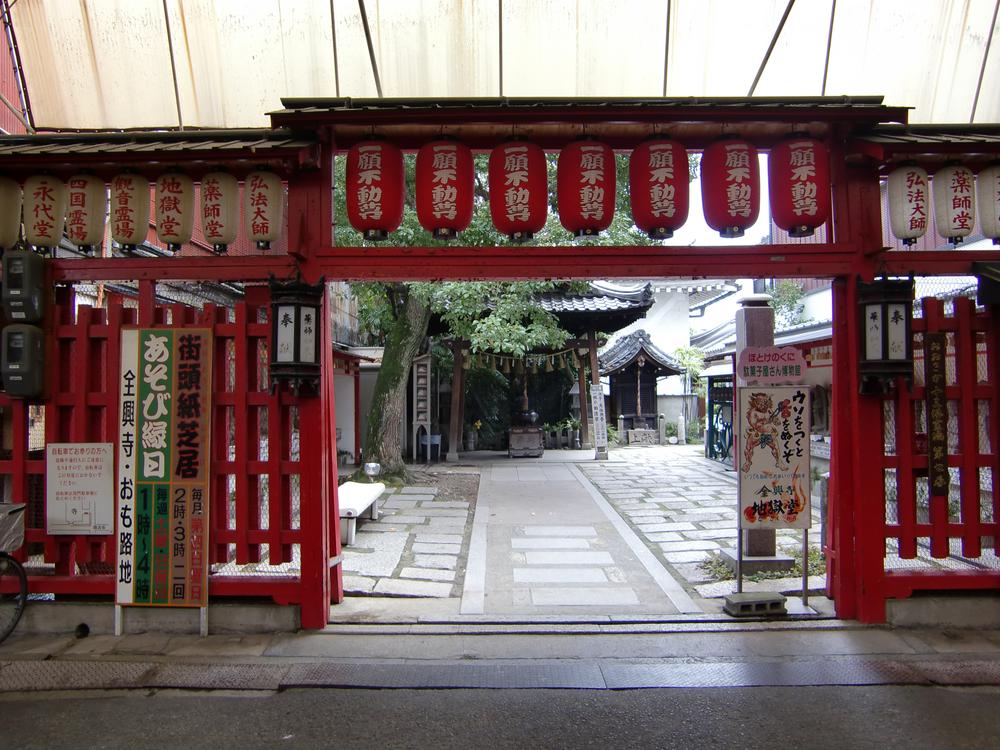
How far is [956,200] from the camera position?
5312 millimetres

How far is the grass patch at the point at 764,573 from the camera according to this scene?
6746 mm

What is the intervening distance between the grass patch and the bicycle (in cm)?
670

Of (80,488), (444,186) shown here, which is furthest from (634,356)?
(80,488)

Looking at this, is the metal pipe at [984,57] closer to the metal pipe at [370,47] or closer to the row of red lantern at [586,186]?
the row of red lantern at [586,186]

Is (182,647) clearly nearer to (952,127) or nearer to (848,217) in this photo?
(848,217)

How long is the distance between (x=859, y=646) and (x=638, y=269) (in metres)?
3.62

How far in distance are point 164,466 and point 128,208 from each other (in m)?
2.32

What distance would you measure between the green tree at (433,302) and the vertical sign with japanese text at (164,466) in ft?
20.3

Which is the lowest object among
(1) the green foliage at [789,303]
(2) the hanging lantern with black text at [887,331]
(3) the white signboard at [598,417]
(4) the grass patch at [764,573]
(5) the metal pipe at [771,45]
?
(4) the grass patch at [764,573]

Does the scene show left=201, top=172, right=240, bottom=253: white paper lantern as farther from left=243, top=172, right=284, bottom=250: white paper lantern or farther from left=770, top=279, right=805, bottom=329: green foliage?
left=770, top=279, right=805, bottom=329: green foliage

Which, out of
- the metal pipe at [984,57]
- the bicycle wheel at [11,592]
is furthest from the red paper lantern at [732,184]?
the bicycle wheel at [11,592]

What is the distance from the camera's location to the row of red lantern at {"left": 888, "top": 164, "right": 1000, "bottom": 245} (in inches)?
209

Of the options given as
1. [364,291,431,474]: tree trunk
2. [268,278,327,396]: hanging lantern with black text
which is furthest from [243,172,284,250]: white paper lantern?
[364,291,431,474]: tree trunk

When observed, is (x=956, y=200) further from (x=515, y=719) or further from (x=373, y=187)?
(x=515, y=719)
